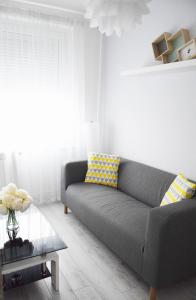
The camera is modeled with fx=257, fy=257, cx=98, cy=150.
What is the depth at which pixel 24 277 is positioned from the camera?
1.97 meters

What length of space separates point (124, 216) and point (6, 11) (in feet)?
9.04

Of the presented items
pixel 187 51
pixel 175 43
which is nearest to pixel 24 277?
pixel 187 51

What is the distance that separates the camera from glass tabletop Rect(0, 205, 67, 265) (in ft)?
6.08

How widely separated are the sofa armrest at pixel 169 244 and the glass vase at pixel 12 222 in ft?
3.43

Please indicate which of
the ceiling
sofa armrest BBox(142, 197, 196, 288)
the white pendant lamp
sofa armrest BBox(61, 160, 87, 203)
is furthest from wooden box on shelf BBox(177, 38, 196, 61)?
sofa armrest BBox(61, 160, 87, 203)

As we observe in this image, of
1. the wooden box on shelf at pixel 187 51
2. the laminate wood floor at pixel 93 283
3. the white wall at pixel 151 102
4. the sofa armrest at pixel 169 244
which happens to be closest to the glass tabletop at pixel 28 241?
the laminate wood floor at pixel 93 283

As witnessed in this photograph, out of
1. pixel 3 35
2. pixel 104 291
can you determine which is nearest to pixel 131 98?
pixel 3 35

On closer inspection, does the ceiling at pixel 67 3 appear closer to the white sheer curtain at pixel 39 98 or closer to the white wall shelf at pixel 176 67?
the white sheer curtain at pixel 39 98

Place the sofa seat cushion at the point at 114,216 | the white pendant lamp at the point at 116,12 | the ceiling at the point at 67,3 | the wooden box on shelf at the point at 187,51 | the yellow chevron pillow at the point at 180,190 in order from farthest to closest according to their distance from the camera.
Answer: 1. the ceiling at the point at 67,3
2. the wooden box on shelf at the point at 187,51
3. the yellow chevron pillow at the point at 180,190
4. the sofa seat cushion at the point at 114,216
5. the white pendant lamp at the point at 116,12

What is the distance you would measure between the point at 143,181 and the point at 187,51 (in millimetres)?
1406

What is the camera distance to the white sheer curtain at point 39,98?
3207 mm

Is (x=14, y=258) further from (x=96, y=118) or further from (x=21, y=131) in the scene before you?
(x=96, y=118)

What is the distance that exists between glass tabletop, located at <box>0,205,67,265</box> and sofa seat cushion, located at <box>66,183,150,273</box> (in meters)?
0.50

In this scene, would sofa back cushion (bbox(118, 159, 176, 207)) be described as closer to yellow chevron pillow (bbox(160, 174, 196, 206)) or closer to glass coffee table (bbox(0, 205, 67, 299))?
yellow chevron pillow (bbox(160, 174, 196, 206))
